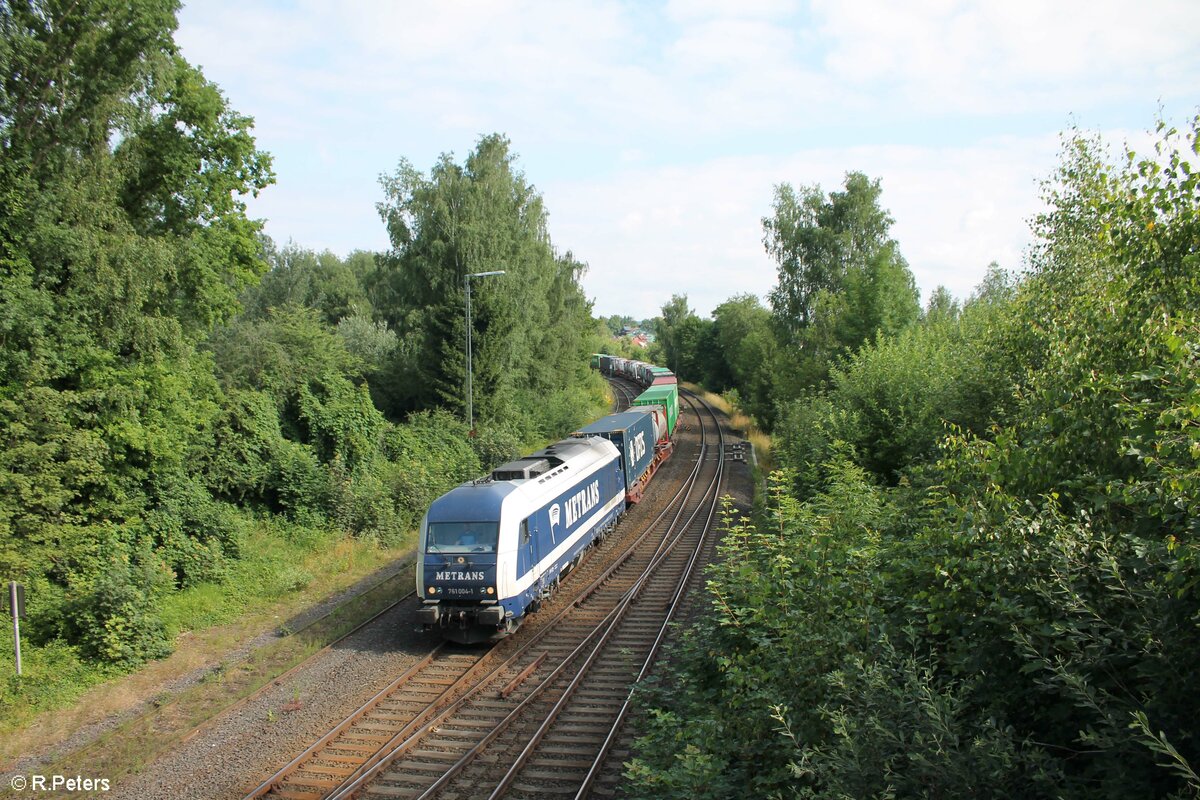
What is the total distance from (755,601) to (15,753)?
33.8 feet

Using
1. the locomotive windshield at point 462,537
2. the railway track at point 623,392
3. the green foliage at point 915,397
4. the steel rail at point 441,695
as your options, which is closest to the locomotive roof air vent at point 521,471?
the locomotive windshield at point 462,537

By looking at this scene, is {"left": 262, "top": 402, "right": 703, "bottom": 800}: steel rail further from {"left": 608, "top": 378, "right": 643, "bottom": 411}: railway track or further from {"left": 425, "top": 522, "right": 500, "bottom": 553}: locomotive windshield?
{"left": 608, "top": 378, "right": 643, "bottom": 411}: railway track

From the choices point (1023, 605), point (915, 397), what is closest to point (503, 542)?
point (1023, 605)

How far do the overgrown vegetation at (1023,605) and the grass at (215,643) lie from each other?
7.25 meters

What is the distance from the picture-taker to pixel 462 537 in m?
14.0

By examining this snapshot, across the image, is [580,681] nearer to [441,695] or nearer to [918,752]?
[441,695]

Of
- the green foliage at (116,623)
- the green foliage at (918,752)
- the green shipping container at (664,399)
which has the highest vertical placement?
the green shipping container at (664,399)

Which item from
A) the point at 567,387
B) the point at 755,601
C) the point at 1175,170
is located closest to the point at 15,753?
the point at 755,601

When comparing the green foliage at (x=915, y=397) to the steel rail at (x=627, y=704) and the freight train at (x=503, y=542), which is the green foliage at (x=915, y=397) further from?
the freight train at (x=503, y=542)

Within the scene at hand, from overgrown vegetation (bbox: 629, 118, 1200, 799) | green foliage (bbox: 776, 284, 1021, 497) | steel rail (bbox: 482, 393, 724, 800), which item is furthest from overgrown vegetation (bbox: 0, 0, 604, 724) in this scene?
green foliage (bbox: 776, 284, 1021, 497)

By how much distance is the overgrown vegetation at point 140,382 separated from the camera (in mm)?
14555

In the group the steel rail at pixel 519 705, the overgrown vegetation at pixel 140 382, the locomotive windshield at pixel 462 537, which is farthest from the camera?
the overgrown vegetation at pixel 140 382

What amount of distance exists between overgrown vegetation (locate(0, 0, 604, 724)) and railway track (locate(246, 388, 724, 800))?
5.58m

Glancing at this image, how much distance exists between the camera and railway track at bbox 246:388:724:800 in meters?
9.41
